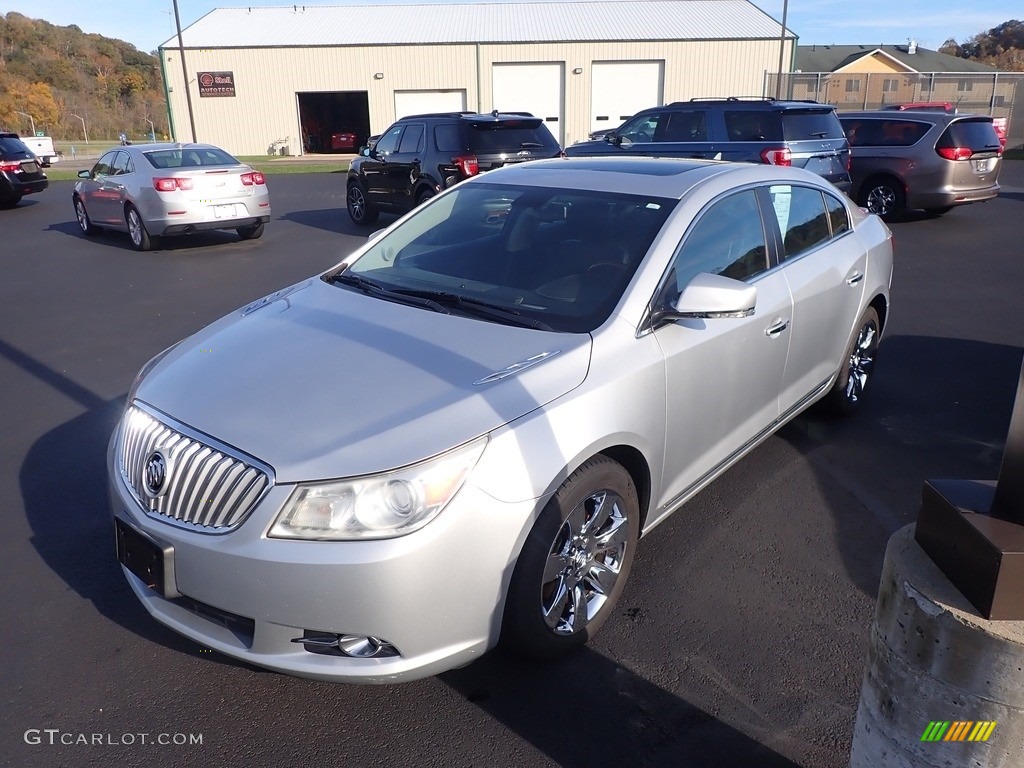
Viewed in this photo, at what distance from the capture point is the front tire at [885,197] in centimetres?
1407

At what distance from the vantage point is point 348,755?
8.76 ft

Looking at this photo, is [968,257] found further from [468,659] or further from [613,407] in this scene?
[468,659]

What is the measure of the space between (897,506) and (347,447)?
308 centimetres

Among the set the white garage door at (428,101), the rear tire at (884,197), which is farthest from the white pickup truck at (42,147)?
the rear tire at (884,197)

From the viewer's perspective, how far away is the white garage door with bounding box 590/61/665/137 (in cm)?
3572

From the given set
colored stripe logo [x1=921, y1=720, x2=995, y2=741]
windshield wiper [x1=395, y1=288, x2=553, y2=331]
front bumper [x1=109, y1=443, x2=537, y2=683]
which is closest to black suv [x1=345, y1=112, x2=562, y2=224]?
windshield wiper [x1=395, y1=288, x2=553, y2=331]

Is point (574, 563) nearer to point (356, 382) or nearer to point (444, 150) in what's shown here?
point (356, 382)

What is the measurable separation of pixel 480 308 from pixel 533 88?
3509 cm

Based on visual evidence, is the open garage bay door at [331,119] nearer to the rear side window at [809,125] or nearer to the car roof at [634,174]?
the rear side window at [809,125]

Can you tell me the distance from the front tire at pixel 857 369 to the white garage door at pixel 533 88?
31852 millimetres

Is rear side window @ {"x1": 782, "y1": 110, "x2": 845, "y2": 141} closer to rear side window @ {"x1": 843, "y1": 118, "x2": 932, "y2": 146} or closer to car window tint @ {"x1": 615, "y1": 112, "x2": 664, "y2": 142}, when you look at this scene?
rear side window @ {"x1": 843, "y1": 118, "x2": 932, "y2": 146}

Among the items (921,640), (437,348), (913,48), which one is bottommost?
(921,640)

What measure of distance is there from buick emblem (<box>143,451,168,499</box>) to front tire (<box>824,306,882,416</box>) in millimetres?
3849

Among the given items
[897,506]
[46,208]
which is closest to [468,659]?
[897,506]
